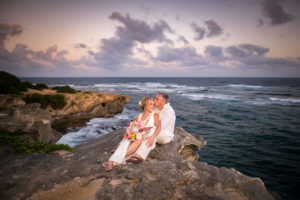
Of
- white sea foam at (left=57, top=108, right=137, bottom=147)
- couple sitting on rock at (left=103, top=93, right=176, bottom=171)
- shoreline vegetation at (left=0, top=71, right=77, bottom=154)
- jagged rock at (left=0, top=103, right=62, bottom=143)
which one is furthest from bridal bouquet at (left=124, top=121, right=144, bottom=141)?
white sea foam at (left=57, top=108, right=137, bottom=147)

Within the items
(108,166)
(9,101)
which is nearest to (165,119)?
(108,166)

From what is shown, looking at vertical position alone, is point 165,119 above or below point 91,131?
above

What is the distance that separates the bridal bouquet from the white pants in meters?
1.00

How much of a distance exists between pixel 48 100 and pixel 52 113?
1473mm

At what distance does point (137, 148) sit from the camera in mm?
4660

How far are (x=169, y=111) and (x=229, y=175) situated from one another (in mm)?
2561

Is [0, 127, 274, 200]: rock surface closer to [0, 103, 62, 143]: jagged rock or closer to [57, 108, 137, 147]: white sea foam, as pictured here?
[0, 103, 62, 143]: jagged rock

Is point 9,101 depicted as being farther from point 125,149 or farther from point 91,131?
point 125,149

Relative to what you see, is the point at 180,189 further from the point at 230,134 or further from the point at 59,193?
the point at 230,134

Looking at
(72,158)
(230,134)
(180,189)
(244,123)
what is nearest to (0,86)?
(72,158)

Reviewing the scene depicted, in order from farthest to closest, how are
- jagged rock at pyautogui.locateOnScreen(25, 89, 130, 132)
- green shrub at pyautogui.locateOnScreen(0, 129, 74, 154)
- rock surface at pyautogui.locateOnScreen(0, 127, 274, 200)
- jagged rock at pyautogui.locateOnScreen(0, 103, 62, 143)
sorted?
jagged rock at pyautogui.locateOnScreen(25, 89, 130, 132)
jagged rock at pyautogui.locateOnScreen(0, 103, 62, 143)
green shrub at pyautogui.locateOnScreen(0, 129, 74, 154)
rock surface at pyautogui.locateOnScreen(0, 127, 274, 200)

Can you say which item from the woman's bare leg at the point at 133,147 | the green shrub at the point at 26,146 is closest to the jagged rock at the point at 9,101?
the green shrub at the point at 26,146

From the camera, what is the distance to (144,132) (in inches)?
194

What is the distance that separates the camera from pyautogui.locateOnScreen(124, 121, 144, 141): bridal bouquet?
456cm
